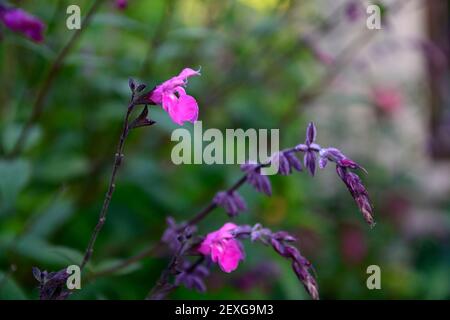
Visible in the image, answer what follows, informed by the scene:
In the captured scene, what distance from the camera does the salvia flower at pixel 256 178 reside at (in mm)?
834

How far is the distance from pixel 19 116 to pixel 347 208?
1.24 metres

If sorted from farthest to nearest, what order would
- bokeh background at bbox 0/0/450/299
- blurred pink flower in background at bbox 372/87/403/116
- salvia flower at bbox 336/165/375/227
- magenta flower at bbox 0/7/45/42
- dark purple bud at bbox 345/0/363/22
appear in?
blurred pink flower in background at bbox 372/87/403/116 → dark purple bud at bbox 345/0/363/22 → bokeh background at bbox 0/0/450/299 → magenta flower at bbox 0/7/45/42 → salvia flower at bbox 336/165/375/227

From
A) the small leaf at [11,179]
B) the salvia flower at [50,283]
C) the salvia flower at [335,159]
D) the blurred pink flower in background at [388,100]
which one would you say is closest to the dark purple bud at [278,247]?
the salvia flower at [335,159]

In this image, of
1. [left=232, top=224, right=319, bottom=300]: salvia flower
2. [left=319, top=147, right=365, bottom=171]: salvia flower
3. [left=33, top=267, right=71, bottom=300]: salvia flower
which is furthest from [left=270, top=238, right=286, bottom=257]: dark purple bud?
[left=33, top=267, right=71, bottom=300]: salvia flower

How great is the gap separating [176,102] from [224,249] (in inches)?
7.3

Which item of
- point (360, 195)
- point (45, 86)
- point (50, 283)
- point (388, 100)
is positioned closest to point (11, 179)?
point (45, 86)

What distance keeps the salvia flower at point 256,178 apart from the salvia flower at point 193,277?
142 millimetres

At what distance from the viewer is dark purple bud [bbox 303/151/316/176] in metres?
0.75

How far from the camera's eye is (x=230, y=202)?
0.89 m

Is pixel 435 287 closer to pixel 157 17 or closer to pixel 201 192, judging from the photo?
pixel 201 192

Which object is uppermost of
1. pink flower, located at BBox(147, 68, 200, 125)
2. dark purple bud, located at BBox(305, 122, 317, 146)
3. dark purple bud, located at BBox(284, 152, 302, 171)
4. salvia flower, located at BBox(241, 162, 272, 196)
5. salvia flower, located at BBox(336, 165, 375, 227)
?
pink flower, located at BBox(147, 68, 200, 125)

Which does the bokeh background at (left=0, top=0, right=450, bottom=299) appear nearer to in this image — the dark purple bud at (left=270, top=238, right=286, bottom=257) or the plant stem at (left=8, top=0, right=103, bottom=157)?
the plant stem at (left=8, top=0, right=103, bottom=157)

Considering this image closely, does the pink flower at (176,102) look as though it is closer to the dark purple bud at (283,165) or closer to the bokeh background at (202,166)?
the dark purple bud at (283,165)

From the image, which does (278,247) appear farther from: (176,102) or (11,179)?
(11,179)
